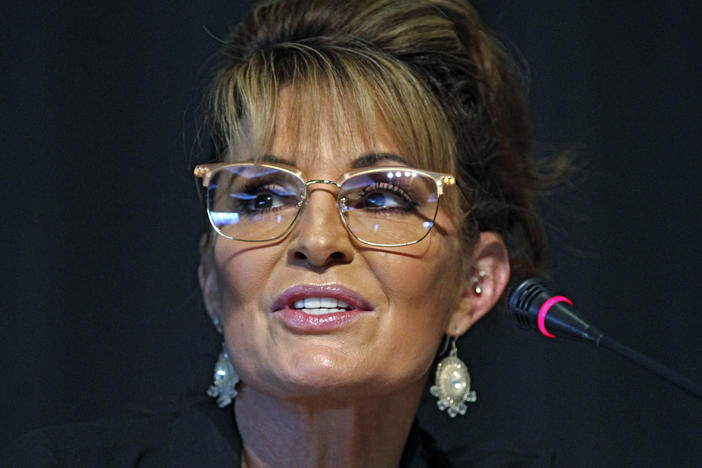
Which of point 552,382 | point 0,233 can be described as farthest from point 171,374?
point 552,382

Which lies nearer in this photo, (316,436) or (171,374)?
(316,436)

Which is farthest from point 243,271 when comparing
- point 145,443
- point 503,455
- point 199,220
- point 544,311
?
point 503,455

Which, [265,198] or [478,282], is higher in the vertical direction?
[265,198]

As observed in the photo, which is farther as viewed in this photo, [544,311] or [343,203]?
[343,203]

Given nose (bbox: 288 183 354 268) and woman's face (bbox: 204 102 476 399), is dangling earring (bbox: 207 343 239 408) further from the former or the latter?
nose (bbox: 288 183 354 268)

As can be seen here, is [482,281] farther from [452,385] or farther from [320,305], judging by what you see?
[320,305]

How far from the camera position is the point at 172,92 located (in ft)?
7.49

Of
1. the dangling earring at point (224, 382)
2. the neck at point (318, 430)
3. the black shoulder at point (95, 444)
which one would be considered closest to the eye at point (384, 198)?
the neck at point (318, 430)

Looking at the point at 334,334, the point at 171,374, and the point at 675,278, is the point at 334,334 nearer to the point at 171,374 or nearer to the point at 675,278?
the point at 171,374

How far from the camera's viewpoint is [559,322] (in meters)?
1.40

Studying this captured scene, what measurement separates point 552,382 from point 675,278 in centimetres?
43

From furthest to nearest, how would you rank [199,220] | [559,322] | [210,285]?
[199,220] < [210,285] < [559,322]

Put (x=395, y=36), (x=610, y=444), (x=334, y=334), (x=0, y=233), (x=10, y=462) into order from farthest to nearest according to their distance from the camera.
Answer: (x=610, y=444), (x=0, y=233), (x=395, y=36), (x=10, y=462), (x=334, y=334)

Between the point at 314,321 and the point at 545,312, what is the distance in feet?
1.28
